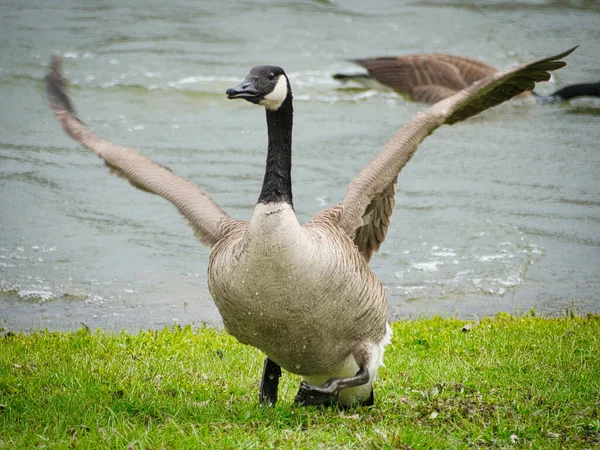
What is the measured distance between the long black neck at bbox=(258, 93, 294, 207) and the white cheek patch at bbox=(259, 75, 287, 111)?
0.05 meters

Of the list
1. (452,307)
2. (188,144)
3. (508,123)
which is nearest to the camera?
(452,307)

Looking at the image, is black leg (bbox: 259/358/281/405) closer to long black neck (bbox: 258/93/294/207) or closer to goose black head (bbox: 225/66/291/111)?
long black neck (bbox: 258/93/294/207)

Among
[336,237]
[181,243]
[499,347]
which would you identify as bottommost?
[181,243]

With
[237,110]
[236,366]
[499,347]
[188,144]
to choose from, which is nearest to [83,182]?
[188,144]

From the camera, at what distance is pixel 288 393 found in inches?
243

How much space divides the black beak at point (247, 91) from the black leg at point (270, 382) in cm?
185

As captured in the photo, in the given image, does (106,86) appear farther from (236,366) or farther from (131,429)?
(131,429)

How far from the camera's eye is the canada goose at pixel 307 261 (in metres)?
4.80

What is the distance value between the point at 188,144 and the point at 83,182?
2.13 meters

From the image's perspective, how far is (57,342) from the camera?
6887mm

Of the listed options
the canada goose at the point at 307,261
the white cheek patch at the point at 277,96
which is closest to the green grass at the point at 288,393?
the canada goose at the point at 307,261

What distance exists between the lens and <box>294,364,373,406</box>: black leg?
509 cm

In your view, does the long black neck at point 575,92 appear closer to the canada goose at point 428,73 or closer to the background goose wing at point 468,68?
the canada goose at point 428,73

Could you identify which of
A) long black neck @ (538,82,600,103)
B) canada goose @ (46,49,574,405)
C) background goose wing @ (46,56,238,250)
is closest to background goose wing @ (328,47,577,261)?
canada goose @ (46,49,574,405)
